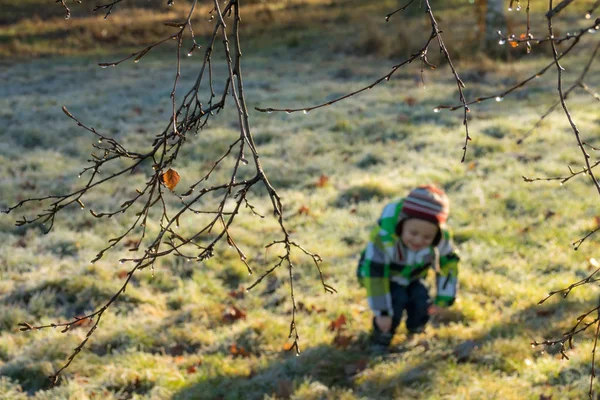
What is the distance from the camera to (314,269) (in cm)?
512

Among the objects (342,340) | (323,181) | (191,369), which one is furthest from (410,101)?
(191,369)

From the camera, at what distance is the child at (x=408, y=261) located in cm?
373

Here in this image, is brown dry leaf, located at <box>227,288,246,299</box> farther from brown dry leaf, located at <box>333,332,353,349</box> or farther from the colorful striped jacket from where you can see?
the colorful striped jacket

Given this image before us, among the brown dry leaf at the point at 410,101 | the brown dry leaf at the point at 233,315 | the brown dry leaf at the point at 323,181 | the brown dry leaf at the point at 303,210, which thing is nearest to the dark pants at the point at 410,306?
the brown dry leaf at the point at 233,315

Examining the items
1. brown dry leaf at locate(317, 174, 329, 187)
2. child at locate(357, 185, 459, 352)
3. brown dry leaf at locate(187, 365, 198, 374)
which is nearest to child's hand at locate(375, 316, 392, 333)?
child at locate(357, 185, 459, 352)

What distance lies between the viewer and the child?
12.2ft

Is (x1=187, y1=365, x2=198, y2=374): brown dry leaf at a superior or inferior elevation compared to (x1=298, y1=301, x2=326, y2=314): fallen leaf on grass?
inferior

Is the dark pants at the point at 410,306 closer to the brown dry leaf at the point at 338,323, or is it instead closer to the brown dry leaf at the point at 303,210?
the brown dry leaf at the point at 338,323

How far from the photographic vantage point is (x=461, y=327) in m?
4.14

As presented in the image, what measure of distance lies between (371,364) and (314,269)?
143 centimetres

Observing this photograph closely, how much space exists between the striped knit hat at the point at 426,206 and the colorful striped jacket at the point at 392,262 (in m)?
0.11

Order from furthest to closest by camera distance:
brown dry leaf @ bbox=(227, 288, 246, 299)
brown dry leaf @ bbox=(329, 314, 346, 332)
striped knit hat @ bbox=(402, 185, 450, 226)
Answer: brown dry leaf @ bbox=(227, 288, 246, 299) → brown dry leaf @ bbox=(329, 314, 346, 332) → striped knit hat @ bbox=(402, 185, 450, 226)

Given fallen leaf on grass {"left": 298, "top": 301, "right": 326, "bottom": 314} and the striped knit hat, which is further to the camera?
fallen leaf on grass {"left": 298, "top": 301, "right": 326, "bottom": 314}

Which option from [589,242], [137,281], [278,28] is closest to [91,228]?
[137,281]
